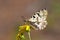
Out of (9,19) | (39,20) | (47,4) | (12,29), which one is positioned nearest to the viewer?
(39,20)

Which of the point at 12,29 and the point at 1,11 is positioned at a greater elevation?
the point at 1,11

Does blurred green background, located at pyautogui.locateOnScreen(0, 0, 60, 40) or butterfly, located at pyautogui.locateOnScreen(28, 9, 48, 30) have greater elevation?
blurred green background, located at pyautogui.locateOnScreen(0, 0, 60, 40)

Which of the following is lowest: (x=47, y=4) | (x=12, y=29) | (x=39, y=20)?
(x=39, y=20)

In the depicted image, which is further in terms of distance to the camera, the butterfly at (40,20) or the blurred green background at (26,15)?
the blurred green background at (26,15)

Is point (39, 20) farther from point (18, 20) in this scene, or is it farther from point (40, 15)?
point (18, 20)

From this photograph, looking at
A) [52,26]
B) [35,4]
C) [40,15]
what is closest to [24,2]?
[35,4]

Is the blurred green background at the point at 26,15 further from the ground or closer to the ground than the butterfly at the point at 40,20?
further from the ground

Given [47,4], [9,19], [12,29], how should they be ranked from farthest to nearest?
[47,4]
[9,19]
[12,29]

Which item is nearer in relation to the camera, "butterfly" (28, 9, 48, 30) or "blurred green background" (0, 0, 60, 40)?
"butterfly" (28, 9, 48, 30)
